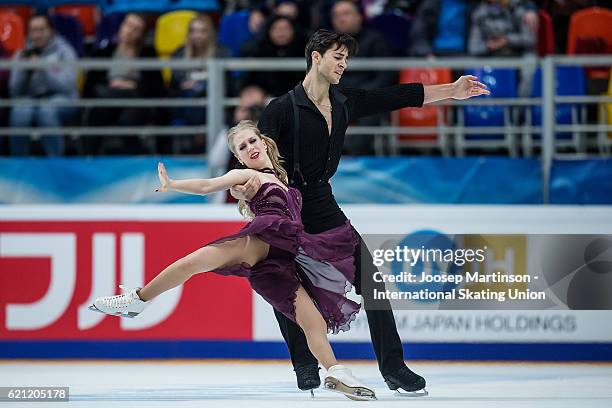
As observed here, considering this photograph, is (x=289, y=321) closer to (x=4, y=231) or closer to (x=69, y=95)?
(x=4, y=231)

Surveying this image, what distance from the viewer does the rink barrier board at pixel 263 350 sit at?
289 inches

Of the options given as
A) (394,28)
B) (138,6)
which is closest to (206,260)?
(394,28)

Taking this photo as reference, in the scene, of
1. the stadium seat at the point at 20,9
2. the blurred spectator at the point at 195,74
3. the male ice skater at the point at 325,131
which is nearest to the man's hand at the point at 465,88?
the male ice skater at the point at 325,131

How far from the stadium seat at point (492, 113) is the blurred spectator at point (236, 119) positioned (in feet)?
4.80

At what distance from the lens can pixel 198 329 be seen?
7.47 meters

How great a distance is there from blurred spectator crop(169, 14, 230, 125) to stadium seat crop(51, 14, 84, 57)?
1.11 metres

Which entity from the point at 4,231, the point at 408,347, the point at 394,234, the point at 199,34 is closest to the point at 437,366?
the point at 408,347

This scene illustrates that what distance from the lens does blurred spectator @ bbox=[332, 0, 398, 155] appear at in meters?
8.66

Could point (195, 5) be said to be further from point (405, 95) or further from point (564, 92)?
point (405, 95)

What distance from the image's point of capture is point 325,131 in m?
5.59

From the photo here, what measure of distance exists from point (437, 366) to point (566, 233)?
1.13m

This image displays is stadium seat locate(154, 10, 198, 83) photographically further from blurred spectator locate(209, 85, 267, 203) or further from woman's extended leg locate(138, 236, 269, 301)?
woman's extended leg locate(138, 236, 269, 301)

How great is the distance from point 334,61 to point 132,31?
4.32 meters

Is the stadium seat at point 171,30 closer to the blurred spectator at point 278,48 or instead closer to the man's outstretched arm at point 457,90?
the blurred spectator at point 278,48
